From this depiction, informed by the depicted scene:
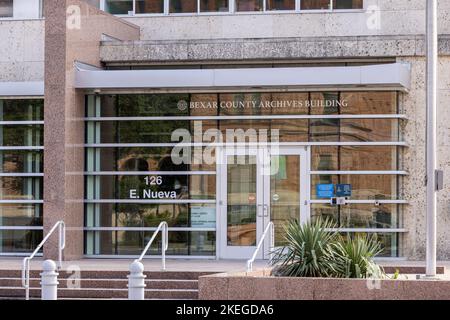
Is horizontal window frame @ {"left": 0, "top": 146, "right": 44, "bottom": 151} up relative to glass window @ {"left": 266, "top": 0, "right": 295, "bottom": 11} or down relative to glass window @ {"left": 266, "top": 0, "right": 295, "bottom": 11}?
down

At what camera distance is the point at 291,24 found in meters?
25.4

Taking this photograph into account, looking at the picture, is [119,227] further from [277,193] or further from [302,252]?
[302,252]

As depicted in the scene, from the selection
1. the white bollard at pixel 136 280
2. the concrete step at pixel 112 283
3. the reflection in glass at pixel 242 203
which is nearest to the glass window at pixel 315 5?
the reflection in glass at pixel 242 203

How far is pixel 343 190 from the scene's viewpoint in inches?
927

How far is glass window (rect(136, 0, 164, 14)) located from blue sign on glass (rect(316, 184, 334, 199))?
6266mm

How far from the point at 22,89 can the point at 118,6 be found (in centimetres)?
355

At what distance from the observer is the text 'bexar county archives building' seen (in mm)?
22984

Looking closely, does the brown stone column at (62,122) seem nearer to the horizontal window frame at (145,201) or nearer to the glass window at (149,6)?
the horizontal window frame at (145,201)

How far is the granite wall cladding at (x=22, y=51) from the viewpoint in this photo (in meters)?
25.3

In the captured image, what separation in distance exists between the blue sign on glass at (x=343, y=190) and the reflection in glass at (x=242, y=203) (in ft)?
6.26

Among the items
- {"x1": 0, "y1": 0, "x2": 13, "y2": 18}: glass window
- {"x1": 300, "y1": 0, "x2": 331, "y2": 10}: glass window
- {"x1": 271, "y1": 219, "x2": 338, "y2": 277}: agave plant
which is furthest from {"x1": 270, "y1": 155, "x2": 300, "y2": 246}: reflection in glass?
{"x1": 0, "y1": 0, "x2": 13, "y2": 18}: glass window

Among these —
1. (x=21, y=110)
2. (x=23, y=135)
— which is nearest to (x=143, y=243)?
(x=23, y=135)

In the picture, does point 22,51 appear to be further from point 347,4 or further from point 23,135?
point 347,4

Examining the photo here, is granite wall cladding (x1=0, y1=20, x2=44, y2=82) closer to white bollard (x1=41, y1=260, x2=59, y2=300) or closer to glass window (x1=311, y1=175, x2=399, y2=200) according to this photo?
glass window (x1=311, y1=175, x2=399, y2=200)
